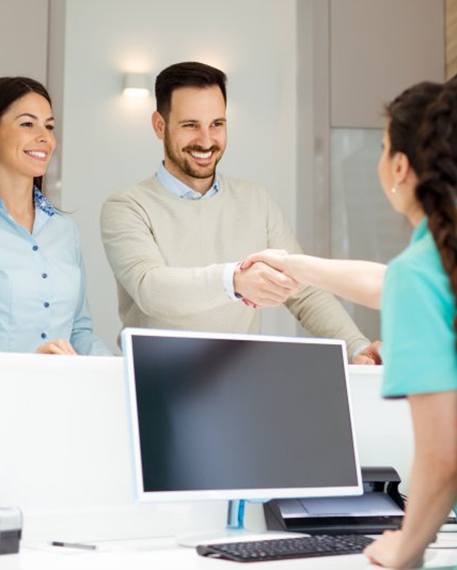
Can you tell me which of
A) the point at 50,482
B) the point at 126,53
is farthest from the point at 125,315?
the point at 126,53

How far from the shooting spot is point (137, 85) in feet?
16.1

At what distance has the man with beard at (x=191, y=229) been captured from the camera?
2812 mm

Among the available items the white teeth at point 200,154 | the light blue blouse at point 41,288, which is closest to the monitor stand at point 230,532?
the light blue blouse at point 41,288

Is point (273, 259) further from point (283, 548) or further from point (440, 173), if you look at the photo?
point (440, 173)

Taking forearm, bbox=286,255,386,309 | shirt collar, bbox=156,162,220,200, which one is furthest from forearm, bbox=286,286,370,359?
forearm, bbox=286,255,386,309

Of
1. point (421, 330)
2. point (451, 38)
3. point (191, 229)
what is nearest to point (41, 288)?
point (191, 229)

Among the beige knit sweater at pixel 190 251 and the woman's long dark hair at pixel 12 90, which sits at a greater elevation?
the woman's long dark hair at pixel 12 90

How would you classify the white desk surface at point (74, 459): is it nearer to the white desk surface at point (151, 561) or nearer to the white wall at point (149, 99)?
the white desk surface at point (151, 561)

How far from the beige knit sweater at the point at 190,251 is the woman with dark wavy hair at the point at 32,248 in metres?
0.15

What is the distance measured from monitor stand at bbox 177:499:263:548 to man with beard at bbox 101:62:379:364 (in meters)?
0.68

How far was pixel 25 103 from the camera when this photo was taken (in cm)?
304

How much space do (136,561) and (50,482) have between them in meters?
0.37

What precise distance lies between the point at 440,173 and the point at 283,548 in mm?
799

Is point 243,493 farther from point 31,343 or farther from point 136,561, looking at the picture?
point 31,343
